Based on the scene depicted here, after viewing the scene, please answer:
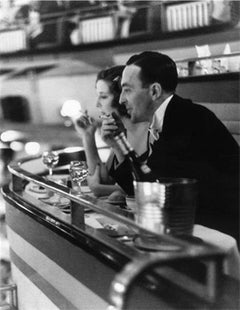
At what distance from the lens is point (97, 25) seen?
7262 mm

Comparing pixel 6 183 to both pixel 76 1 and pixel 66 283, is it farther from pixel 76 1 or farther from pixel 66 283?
pixel 76 1

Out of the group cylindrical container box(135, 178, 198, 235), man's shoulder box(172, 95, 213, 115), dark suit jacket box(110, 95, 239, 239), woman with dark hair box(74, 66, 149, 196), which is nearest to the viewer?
cylindrical container box(135, 178, 198, 235)

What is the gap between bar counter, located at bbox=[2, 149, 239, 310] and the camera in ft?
3.22

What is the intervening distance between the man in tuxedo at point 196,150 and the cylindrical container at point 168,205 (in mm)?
497

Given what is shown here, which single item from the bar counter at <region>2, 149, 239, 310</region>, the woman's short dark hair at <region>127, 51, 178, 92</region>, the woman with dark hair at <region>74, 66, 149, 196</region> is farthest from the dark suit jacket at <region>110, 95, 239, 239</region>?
the woman with dark hair at <region>74, 66, 149, 196</region>

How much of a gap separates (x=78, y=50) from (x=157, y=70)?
646 cm

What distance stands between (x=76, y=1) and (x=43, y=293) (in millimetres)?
6904

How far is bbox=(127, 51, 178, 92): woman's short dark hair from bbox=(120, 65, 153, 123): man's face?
3 cm

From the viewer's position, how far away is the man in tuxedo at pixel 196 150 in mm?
1866

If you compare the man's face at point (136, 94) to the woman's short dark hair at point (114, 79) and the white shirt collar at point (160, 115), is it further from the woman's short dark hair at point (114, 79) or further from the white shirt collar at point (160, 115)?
the woman's short dark hair at point (114, 79)

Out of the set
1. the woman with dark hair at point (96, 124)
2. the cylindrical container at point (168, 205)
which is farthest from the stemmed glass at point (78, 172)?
the cylindrical container at point (168, 205)

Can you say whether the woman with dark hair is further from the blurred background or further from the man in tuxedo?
the man in tuxedo

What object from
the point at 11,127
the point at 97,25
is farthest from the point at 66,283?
the point at 11,127

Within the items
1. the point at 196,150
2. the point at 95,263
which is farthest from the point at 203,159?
the point at 95,263
